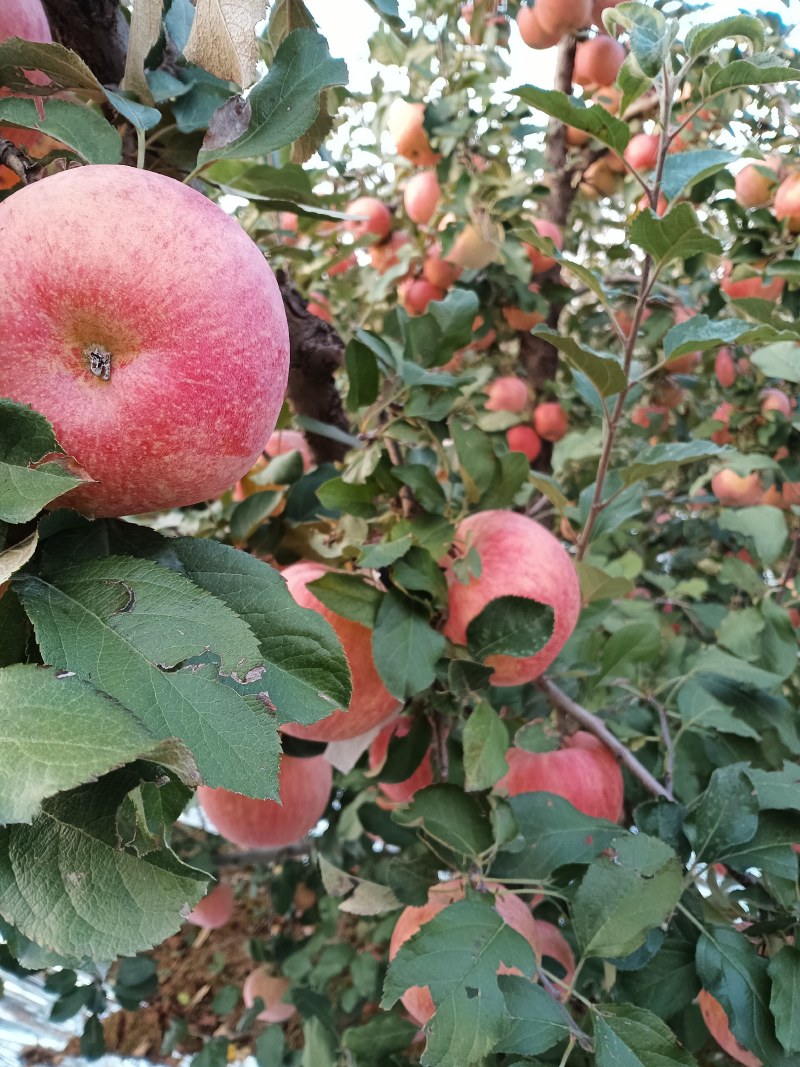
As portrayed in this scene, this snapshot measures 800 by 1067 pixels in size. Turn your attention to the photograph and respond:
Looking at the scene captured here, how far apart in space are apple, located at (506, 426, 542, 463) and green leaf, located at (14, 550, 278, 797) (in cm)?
159

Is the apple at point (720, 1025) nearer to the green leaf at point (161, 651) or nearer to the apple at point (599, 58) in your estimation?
the green leaf at point (161, 651)

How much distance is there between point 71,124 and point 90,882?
0.41 meters

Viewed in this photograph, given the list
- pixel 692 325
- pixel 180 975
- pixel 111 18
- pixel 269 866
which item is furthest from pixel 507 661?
pixel 180 975

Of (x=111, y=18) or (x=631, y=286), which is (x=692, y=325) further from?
(x=631, y=286)

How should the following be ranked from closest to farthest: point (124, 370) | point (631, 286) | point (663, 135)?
point (124, 370)
point (663, 135)
point (631, 286)

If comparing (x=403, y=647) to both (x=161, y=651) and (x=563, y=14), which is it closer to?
(x=161, y=651)

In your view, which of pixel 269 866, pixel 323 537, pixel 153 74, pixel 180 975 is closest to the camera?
pixel 153 74

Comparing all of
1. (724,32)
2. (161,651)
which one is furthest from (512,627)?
(724,32)

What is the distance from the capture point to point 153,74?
58cm

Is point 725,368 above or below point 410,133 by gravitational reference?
below

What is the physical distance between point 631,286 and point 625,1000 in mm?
1598

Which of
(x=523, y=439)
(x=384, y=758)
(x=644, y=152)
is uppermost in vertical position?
(x=644, y=152)

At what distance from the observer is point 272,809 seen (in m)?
1.15

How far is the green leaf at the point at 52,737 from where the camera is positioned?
27 cm
